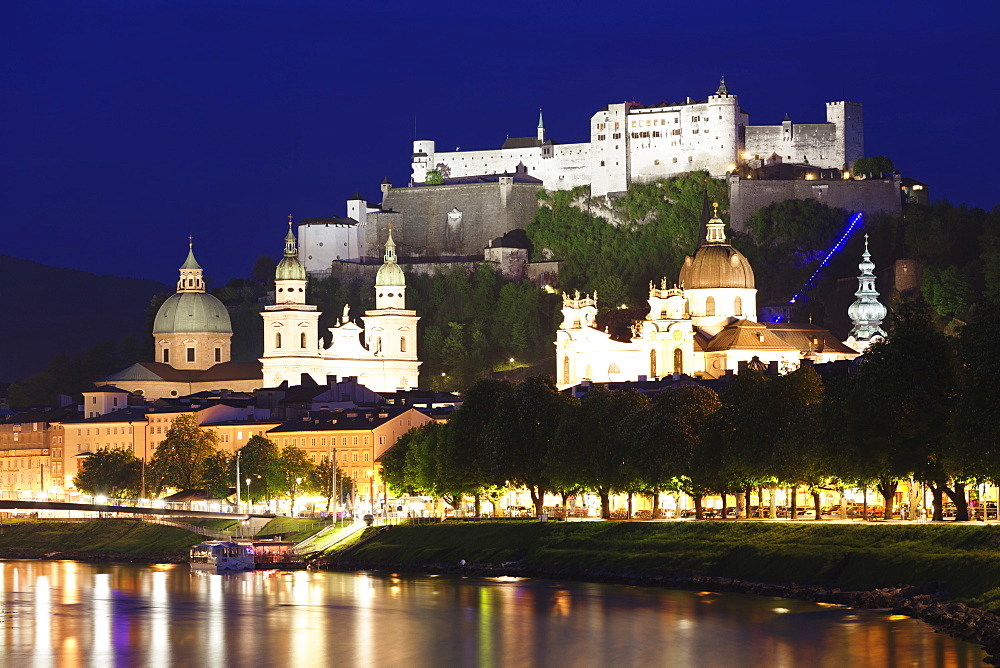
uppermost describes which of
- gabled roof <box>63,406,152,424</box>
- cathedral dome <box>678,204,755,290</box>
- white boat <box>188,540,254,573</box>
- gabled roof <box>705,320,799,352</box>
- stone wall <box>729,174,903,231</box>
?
stone wall <box>729,174,903,231</box>

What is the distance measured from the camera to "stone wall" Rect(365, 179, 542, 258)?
172875 millimetres

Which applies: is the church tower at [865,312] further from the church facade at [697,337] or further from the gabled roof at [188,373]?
the gabled roof at [188,373]

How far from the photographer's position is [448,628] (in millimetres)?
63719

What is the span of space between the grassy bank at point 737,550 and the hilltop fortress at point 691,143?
7507 centimetres

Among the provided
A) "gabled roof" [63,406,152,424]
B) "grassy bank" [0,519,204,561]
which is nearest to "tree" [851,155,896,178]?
"gabled roof" [63,406,152,424]

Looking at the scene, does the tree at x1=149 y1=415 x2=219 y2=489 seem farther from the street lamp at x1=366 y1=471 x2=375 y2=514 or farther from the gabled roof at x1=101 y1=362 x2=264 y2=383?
the gabled roof at x1=101 y1=362 x2=264 y2=383

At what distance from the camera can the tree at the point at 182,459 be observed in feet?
386

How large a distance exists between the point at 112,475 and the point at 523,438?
3889 centimetres

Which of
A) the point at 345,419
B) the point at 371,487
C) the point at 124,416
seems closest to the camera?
the point at 371,487

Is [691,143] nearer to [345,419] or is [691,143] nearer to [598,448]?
[345,419]

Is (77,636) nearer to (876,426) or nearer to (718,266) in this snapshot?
(876,426)

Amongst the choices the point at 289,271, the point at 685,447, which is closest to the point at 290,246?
the point at 289,271

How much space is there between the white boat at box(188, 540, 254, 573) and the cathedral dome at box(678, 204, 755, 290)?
47.9 meters

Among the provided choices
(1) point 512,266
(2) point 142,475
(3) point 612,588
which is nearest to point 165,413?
(2) point 142,475
